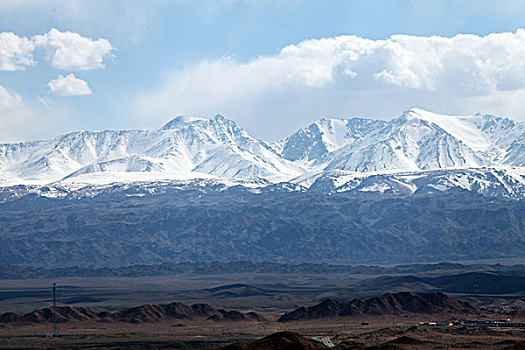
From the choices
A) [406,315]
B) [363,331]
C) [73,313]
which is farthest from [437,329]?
[73,313]

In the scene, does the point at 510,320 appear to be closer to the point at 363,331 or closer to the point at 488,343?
the point at 363,331

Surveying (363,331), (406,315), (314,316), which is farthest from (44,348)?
(406,315)

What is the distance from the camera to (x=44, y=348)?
138250 millimetres

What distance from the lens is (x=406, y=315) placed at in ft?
651

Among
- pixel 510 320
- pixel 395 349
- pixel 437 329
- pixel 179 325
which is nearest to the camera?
pixel 395 349

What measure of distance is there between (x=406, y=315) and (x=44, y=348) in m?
84.1

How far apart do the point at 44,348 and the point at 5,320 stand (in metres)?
54.4

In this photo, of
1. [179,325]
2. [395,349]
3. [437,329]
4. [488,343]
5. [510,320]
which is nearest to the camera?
[395,349]

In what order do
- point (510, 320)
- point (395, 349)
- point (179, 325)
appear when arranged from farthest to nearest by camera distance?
1. point (179, 325)
2. point (510, 320)
3. point (395, 349)

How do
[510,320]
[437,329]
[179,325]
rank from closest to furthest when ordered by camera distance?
[437,329] → [510,320] → [179,325]

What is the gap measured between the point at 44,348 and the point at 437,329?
2349 inches

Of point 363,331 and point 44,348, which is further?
point 363,331

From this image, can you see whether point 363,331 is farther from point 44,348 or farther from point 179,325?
point 44,348

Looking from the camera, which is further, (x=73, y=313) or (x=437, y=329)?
(x=73, y=313)
